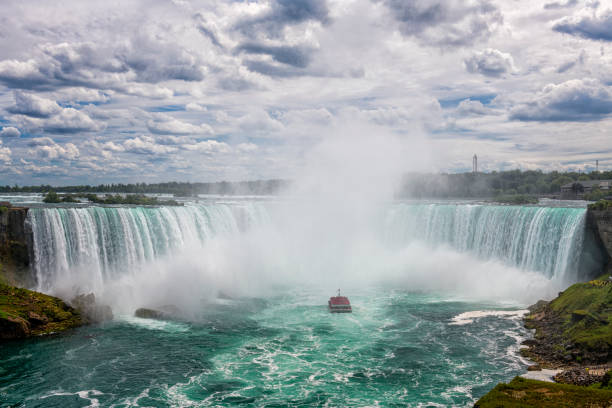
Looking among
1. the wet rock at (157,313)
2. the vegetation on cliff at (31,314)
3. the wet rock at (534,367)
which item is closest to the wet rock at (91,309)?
the vegetation on cliff at (31,314)

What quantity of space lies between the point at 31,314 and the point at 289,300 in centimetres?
1627

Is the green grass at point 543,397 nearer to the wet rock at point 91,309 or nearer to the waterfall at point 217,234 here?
the wet rock at point 91,309

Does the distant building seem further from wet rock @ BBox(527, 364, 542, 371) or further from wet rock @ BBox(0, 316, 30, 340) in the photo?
wet rock @ BBox(0, 316, 30, 340)

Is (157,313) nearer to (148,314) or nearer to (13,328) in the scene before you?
(148,314)

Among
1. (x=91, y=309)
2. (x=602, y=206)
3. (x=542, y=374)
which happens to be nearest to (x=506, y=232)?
(x=602, y=206)

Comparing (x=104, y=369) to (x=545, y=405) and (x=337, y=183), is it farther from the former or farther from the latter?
(x=337, y=183)

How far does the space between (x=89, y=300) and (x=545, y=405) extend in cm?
2376

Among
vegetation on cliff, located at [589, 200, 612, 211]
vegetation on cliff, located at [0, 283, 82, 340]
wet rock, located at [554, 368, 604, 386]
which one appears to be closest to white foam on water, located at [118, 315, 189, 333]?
vegetation on cliff, located at [0, 283, 82, 340]

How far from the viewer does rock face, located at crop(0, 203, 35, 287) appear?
90.4 ft

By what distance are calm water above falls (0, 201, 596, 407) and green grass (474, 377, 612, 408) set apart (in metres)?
4.69

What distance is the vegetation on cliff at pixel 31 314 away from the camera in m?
22.9

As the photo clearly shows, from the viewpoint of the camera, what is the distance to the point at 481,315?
28.0 metres

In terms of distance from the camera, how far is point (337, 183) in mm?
59281

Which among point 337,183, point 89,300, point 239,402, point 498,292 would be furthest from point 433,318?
point 337,183
